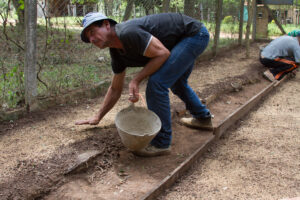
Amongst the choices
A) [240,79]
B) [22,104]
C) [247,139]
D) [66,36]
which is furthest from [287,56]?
[22,104]

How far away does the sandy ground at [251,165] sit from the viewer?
2.84m

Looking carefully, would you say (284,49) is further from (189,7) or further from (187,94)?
(187,94)

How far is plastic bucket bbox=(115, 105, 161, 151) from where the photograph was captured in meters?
2.93

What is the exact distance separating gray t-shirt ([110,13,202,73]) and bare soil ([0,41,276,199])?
85cm

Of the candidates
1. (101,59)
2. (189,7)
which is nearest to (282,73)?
(189,7)

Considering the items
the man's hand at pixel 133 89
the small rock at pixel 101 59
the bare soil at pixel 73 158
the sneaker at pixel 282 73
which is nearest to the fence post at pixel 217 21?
the sneaker at pixel 282 73

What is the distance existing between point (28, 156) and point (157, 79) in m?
1.40

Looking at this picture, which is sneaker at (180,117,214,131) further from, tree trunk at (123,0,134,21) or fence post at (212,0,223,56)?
fence post at (212,0,223,56)

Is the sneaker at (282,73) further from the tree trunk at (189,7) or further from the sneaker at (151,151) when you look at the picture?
the sneaker at (151,151)

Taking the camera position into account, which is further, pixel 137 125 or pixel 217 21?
pixel 217 21

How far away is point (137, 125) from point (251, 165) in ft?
4.12

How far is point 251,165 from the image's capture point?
10.9ft

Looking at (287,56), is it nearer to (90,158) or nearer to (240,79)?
(240,79)

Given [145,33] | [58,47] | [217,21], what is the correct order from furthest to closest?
[217,21]
[58,47]
[145,33]
